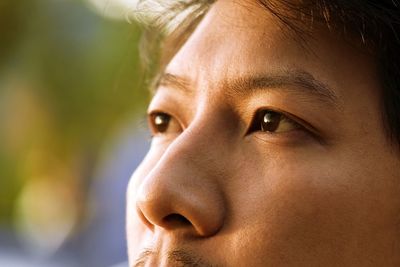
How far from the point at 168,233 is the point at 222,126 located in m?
0.20

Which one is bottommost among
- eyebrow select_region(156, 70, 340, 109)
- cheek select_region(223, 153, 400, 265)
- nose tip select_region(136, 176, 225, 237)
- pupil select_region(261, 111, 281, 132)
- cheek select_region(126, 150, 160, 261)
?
cheek select_region(126, 150, 160, 261)

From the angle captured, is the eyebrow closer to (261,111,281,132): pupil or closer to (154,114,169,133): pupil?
(261,111,281,132): pupil

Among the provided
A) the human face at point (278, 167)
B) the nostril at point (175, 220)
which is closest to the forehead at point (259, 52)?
the human face at point (278, 167)

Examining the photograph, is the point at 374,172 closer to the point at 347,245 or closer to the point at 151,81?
the point at 347,245

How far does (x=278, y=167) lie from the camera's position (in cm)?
127

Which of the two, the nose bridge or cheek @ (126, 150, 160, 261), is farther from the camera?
cheek @ (126, 150, 160, 261)

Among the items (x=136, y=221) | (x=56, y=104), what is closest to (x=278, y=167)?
(x=136, y=221)

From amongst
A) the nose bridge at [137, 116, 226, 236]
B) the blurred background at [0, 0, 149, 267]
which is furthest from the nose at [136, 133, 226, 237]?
the blurred background at [0, 0, 149, 267]

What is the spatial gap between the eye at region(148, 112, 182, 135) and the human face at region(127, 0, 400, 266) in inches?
5.3

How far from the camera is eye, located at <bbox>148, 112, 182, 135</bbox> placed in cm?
151

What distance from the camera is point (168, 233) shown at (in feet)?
4.25

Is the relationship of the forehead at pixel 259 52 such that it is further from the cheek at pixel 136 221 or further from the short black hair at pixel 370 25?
the cheek at pixel 136 221

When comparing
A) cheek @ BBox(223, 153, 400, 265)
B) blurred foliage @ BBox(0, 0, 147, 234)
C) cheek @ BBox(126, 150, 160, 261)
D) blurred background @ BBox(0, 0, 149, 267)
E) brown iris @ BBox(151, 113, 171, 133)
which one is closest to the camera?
cheek @ BBox(223, 153, 400, 265)

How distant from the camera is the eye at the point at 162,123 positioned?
4.96ft
